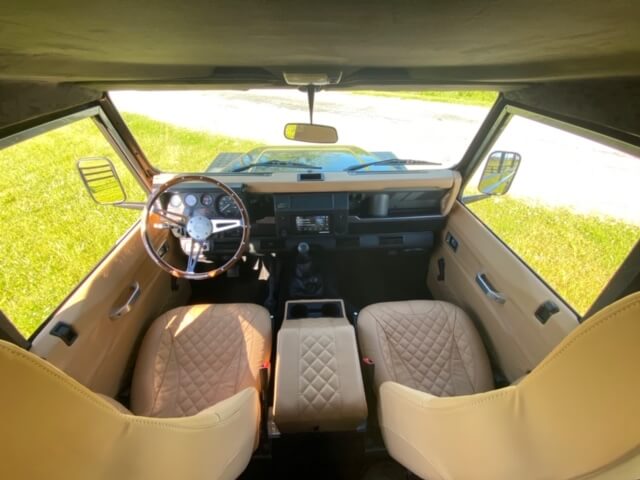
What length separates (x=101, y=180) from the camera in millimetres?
2113

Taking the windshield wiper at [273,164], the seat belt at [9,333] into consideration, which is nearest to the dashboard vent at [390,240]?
the windshield wiper at [273,164]

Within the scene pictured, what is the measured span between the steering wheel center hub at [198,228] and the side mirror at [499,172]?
186cm

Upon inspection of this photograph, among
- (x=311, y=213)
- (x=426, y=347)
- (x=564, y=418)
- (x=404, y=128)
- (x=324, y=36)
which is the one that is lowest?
(x=426, y=347)

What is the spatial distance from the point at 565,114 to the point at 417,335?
134 centimetres

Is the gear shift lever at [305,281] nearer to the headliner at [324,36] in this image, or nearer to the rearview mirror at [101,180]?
the rearview mirror at [101,180]

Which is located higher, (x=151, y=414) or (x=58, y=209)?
(x=58, y=209)

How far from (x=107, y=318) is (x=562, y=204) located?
104 inches

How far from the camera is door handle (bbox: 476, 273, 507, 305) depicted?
184 centimetres

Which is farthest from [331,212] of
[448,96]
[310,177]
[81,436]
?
[81,436]

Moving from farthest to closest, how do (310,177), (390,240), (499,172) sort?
(390,240)
(310,177)
(499,172)

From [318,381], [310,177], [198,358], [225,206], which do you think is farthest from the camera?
[310,177]

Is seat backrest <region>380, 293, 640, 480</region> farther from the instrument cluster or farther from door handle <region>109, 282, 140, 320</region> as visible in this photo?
the instrument cluster

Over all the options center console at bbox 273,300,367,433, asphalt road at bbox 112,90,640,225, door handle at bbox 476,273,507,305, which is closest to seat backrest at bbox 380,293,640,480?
center console at bbox 273,300,367,433

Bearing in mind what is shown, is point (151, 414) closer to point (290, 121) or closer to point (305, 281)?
point (305, 281)
